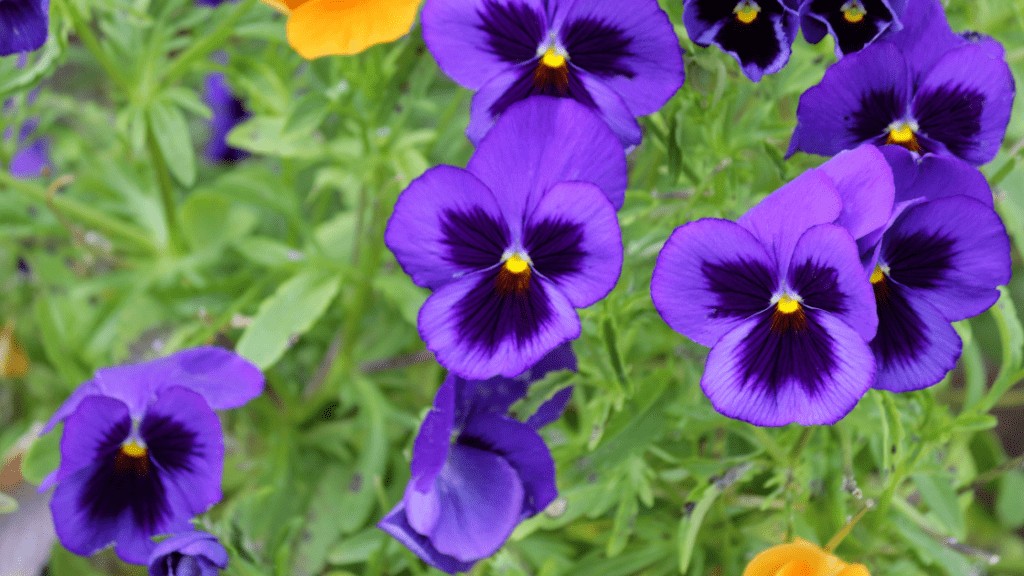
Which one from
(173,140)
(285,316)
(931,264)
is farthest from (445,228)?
(173,140)

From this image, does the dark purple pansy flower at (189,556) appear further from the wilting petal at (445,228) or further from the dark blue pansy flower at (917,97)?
the dark blue pansy flower at (917,97)

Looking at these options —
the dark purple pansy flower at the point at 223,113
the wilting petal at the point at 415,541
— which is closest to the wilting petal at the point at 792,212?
the wilting petal at the point at 415,541

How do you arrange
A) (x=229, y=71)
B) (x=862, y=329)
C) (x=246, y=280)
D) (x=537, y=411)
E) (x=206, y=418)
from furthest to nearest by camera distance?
1. (x=246, y=280)
2. (x=229, y=71)
3. (x=537, y=411)
4. (x=206, y=418)
5. (x=862, y=329)

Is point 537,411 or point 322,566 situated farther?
point 322,566

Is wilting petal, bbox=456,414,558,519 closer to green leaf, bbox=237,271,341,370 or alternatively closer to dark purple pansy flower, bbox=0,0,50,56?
green leaf, bbox=237,271,341,370

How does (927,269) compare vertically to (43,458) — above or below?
above

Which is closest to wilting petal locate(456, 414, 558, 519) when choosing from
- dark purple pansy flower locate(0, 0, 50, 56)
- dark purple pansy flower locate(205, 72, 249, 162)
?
dark purple pansy flower locate(0, 0, 50, 56)

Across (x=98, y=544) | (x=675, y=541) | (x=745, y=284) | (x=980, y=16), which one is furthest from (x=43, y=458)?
(x=980, y=16)

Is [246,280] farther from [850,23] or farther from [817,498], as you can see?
[850,23]
